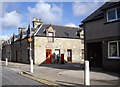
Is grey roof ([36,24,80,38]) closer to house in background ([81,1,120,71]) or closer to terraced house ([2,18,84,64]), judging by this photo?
terraced house ([2,18,84,64])

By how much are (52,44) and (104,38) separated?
21.7m

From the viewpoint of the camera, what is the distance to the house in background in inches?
795

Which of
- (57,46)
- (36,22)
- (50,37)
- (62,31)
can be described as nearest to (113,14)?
(50,37)

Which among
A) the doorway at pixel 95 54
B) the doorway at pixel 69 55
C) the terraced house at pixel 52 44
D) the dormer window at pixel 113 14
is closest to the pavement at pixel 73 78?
the doorway at pixel 95 54

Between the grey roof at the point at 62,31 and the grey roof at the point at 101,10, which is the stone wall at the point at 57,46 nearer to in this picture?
the grey roof at the point at 62,31

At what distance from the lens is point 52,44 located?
141ft

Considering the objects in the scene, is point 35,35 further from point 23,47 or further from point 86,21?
point 86,21

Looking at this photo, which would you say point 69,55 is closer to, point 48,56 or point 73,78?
point 48,56

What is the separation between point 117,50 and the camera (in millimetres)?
20062

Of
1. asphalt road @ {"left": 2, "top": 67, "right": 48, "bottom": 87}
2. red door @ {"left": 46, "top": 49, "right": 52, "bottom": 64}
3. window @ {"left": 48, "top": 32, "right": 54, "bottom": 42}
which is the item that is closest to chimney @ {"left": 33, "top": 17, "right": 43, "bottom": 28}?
window @ {"left": 48, "top": 32, "right": 54, "bottom": 42}

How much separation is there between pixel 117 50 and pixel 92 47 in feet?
16.4

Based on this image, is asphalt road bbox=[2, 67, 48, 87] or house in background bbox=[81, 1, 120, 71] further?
house in background bbox=[81, 1, 120, 71]

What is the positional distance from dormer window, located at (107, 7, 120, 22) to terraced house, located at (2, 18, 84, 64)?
20734 millimetres

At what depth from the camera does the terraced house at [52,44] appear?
41.4 m
